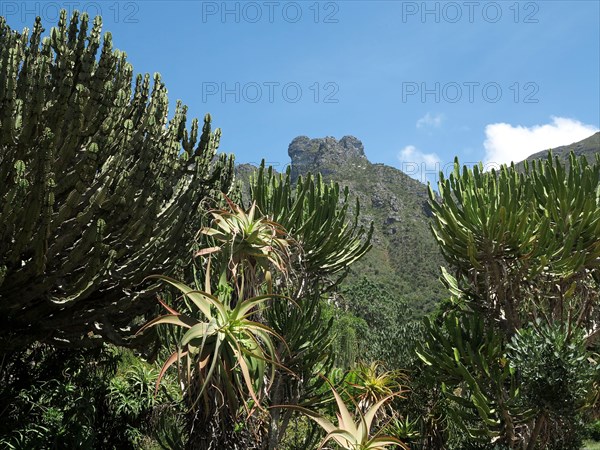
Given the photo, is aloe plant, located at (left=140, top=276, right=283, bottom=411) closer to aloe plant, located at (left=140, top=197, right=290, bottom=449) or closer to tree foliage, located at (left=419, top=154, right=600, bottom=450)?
aloe plant, located at (left=140, top=197, right=290, bottom=449)

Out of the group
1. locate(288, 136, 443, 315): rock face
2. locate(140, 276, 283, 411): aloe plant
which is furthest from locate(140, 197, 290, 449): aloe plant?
locate(288, 136, 443, 315): rock face

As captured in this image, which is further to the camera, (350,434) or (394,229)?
(394,229)

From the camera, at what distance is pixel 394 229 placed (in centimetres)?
9256

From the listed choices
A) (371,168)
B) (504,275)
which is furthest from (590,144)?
(504,275)

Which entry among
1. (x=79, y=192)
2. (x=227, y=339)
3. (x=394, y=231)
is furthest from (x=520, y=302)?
(x=394, y=231)

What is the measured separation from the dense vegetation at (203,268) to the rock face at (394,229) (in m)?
48.4

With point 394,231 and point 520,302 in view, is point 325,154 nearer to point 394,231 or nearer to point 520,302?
point 394,231

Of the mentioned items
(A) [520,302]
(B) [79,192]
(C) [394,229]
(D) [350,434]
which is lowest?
(D) [350,434]

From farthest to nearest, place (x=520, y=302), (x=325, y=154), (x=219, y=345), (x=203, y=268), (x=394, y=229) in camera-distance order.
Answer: (x=325, y=154) < (x=394, y=229) < (x=520, y=302) < (x=203, y=268) < (x=219, y=345)

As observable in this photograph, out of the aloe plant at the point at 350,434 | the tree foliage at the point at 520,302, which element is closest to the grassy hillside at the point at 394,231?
the tree foliage at the point at 520,302

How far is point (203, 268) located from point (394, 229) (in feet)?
290

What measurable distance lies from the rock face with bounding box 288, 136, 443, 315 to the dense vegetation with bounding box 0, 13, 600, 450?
4841 centimetres

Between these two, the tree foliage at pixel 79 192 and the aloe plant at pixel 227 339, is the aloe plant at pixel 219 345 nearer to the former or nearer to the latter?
the aloe plant at pixel 227 339

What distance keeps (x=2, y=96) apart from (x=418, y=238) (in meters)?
84.2
